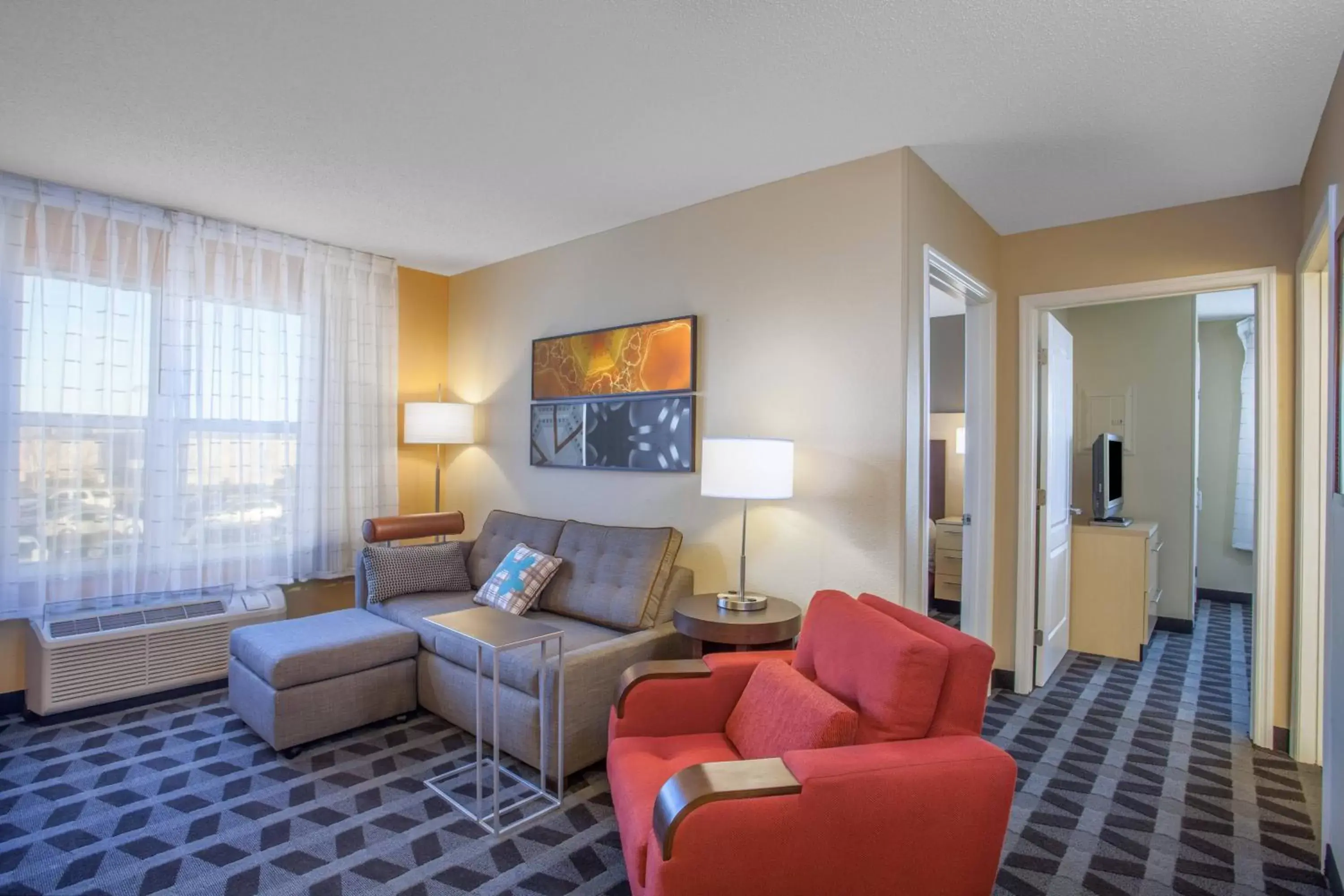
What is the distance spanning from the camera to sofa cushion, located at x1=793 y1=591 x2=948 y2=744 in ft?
5.77

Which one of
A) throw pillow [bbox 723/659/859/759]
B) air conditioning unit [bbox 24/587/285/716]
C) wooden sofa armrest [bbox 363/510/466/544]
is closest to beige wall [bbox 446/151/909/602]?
wooden sofa armrest [bbox 363/510/466/544]

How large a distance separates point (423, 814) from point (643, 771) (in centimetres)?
102

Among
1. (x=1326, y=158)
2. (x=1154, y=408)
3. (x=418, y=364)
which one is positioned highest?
(x=1326, y=158)

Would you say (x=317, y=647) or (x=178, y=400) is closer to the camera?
(x=317, y=647)

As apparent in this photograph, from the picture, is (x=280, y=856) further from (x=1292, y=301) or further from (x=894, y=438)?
(x=1292, y=301)

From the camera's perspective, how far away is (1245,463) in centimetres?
583

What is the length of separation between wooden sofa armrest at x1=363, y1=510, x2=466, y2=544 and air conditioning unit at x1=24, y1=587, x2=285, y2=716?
0.70 m

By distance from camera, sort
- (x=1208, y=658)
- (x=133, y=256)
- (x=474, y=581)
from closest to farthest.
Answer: (x=133, y=256), (x=474, y=581), (x=1208, y=658)

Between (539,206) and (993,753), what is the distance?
3123mm

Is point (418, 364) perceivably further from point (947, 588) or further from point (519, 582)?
point (947, 588)

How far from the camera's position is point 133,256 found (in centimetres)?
355

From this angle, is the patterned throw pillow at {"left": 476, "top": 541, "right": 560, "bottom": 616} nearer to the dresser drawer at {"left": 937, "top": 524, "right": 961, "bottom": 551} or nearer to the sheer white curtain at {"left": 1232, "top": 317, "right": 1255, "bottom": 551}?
the dresser drawer at {"left": 937, "top": 524, "right": 961, "bottom": 551}

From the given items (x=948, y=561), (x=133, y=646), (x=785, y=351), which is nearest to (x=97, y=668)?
(x=133, y=646)

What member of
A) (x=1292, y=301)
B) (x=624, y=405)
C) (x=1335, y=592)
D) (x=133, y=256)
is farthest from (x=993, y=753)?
(x=133, y=256)
